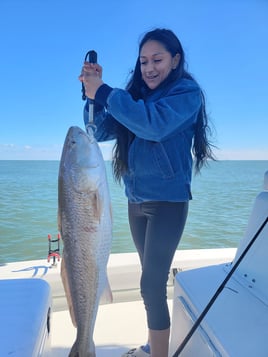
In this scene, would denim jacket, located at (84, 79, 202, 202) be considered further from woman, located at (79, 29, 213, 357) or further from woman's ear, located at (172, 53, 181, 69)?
woman's ear, located at (172, 53, 181, 69)

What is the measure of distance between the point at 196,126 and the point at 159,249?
69 cm

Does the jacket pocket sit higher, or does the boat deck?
the jacket pocket

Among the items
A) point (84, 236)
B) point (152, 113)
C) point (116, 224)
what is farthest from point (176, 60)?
point (116, 224)

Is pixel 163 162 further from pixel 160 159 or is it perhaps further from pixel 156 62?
pixel 156 62

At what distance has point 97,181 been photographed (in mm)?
1399

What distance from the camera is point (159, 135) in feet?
4.93

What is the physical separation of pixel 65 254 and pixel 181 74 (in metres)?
1.11

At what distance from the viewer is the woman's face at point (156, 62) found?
1.73m

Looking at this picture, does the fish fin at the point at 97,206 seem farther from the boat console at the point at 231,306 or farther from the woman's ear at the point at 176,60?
the woman's ear at the point at 176,60

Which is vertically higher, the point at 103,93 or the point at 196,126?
the point at 103,93

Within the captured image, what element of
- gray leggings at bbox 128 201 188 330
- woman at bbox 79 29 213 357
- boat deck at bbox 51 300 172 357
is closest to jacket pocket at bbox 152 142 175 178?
woman at bbox 79 29 213 357

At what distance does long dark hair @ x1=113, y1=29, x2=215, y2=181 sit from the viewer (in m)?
1.75

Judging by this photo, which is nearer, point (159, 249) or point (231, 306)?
point (231, 306)

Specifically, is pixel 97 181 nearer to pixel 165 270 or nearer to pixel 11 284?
pixel 165 270
